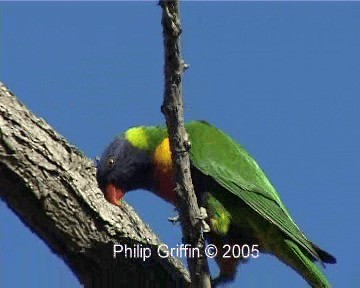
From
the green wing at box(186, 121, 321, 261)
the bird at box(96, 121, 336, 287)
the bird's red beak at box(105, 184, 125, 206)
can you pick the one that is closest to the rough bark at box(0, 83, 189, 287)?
the bird's red beak at box(105, 184, 125, 206)

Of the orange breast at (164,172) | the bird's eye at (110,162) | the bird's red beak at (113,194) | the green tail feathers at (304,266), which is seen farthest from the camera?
the bird's eye at (110,162)

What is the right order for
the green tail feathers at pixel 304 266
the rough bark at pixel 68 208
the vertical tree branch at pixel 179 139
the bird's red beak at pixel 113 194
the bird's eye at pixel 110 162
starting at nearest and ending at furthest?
the vertical tree branch at pixel 179 139, the rough bark at pixel 68 208, the green tail feathers at pixel 304 266, the bird's red beak at pixel 113 194, the bird's eye at pixel 110 162

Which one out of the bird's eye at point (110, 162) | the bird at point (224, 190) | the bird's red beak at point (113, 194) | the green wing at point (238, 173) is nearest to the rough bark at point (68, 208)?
the bird's red beak at point (113, 194)

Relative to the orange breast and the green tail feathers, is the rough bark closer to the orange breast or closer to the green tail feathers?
the orange breast

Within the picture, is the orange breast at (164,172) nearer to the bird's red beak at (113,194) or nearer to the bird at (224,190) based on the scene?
the bird at (224,190)

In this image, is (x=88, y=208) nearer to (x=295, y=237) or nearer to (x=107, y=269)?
(x=107, y=269)

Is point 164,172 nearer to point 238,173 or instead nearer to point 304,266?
point 238,173

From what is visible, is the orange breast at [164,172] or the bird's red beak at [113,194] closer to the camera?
the bird's red beak at [113,194]
